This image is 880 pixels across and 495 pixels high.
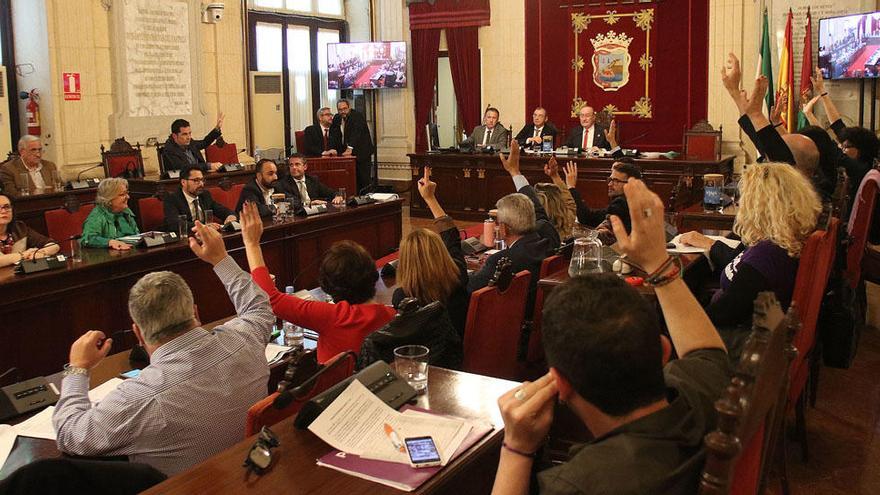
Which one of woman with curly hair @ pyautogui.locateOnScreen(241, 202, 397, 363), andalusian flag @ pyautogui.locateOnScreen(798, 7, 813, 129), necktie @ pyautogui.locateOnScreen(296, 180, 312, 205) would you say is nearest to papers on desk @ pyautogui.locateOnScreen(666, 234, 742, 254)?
woman with curly hair @ pyautogui.locateOnScreen(241, 202, 397, 363)

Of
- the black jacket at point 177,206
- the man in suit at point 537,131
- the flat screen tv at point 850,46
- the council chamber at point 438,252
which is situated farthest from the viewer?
the man in suit at point 537,131

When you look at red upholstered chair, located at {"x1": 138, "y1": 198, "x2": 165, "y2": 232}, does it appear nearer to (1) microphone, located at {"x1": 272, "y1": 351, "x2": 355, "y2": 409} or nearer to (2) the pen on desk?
(1) microphone, located at {"x1": 272, "y1": 351, "x2": 355, "y2": 409}

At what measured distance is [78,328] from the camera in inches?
193

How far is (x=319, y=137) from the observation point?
11438mm

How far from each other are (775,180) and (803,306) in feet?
1.60

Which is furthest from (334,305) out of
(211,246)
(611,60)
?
(611,60)

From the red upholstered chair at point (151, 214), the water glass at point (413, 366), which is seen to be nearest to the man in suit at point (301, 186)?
the red upholstered chair at point (151, 214)

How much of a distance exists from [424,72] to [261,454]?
35.7ft

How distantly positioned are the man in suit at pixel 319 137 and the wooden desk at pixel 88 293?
5.02m

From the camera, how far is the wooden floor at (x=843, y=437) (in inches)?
141

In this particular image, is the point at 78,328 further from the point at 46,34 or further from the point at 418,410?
the point at 46,34

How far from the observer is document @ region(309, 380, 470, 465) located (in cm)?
198

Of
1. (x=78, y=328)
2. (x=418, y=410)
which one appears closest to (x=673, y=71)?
(x=78, y=328)

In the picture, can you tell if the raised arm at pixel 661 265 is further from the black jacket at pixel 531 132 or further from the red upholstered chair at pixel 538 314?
the black jacket at pixel 531 132
